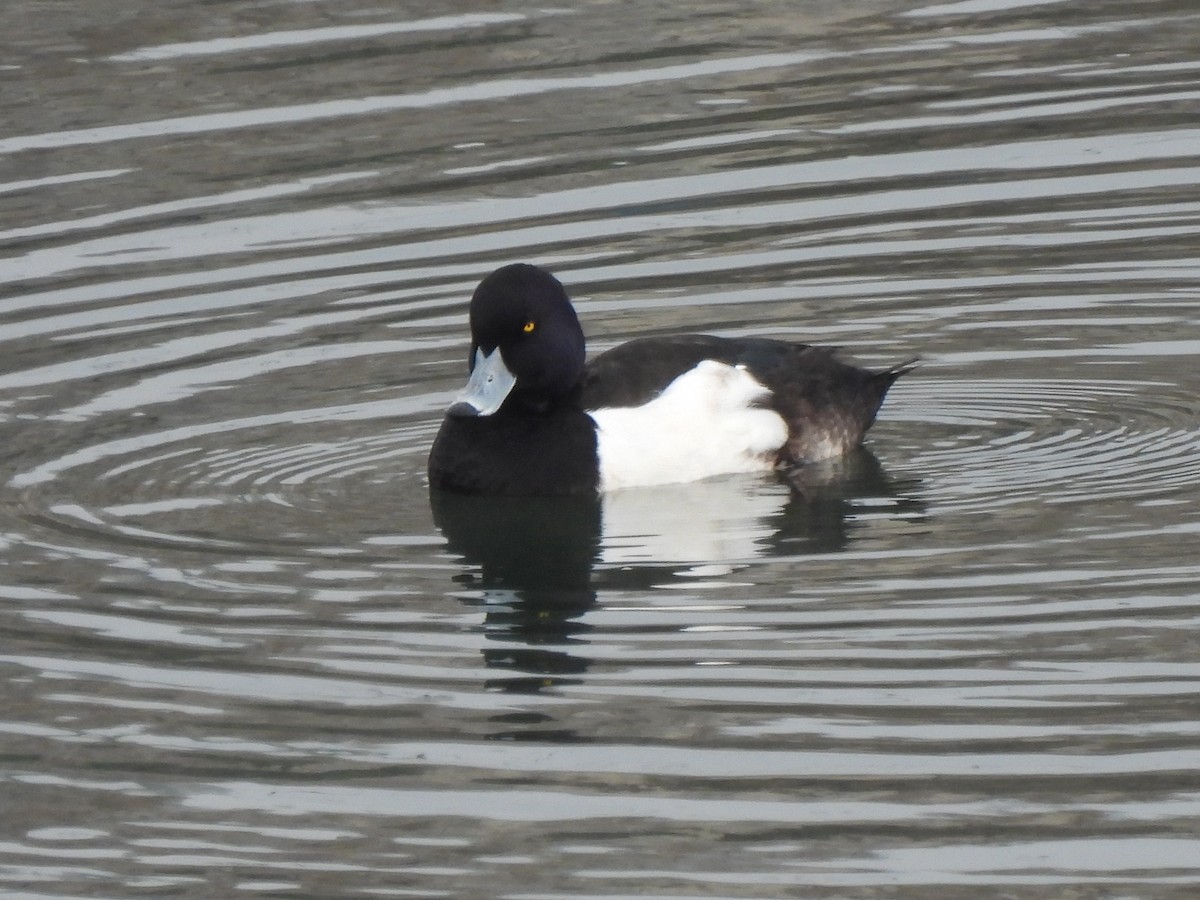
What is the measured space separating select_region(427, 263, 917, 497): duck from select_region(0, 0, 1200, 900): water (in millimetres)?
179

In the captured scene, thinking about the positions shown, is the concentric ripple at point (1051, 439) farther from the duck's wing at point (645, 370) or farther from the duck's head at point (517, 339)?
the duck's head at point (517, 339)

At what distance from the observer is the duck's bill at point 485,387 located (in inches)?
382

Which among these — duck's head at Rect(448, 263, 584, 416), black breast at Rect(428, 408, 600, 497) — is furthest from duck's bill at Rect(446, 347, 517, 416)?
black breast at Rect(428, 408, 600, 497)

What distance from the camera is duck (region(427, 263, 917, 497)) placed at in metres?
9.72

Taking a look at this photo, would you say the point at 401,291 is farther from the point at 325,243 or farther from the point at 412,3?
the point at 412,3

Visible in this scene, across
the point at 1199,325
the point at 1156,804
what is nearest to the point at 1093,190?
the point at 1199,325

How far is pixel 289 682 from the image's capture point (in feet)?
25.1

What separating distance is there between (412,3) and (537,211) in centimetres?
339

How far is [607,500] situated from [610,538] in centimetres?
55

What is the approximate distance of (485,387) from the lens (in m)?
9.72

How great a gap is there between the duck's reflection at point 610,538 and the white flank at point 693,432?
67 millimetres

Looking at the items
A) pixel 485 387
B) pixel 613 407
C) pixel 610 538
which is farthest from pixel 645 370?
pixel 610 538

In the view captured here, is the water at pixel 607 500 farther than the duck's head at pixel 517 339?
No

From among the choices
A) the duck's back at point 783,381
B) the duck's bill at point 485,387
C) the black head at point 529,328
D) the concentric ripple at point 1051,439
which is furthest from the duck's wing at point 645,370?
the concentric ripple at point 1051,439
